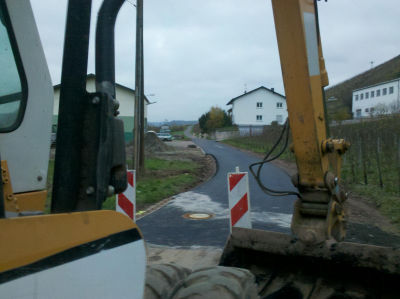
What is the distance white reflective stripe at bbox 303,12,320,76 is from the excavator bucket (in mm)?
1631

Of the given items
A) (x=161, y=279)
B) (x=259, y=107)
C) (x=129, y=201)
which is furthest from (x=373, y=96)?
(x=161, y=279)

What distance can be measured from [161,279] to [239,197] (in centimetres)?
318

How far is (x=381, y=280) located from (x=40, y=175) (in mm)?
3226

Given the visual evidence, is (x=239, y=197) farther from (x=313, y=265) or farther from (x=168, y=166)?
(x=168, y=166)

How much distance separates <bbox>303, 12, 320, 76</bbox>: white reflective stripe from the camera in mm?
3714

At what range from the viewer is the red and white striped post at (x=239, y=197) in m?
5.95

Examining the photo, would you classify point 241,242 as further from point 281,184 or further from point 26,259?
point 281,184

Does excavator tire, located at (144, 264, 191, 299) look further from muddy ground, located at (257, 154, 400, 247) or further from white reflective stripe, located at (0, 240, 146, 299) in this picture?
muddy ground, located at (257, 154, 400, 247)

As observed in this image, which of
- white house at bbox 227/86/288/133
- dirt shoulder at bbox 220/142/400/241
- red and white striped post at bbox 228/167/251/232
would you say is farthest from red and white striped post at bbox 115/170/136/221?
white house at bbox 227/86/288/133

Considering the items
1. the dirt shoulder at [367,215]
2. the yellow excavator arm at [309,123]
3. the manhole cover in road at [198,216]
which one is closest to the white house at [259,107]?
the dirt shoulder at [367,215]

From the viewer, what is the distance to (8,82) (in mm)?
1833

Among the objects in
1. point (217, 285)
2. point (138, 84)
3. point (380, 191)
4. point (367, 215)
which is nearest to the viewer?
point (217, 285)

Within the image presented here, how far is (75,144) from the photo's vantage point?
74.6 inches

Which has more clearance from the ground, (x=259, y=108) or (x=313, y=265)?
(x=259, y=108)
